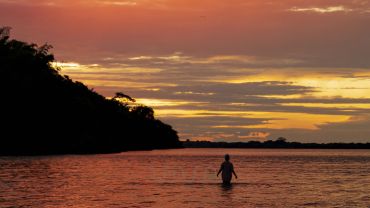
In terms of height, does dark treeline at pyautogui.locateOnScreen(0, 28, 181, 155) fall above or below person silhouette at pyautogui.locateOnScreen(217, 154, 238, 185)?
above

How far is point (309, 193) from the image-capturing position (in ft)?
157

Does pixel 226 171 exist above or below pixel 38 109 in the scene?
below

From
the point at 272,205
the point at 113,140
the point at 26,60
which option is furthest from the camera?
the point at 113,140

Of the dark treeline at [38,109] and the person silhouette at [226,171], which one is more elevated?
the dark treeline at [38,109]

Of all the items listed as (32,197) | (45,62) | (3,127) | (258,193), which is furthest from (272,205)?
(45,62)

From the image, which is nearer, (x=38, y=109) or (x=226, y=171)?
(x=226, y=171)

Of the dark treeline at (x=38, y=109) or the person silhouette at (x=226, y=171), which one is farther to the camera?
the dark treeline at (x=38, y=109)

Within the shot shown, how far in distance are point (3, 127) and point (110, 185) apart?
74.5 metres

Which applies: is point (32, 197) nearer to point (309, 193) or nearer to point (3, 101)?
point (309, 193)

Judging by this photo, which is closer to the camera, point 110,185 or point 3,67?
point 110,185

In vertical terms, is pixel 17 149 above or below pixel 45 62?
below

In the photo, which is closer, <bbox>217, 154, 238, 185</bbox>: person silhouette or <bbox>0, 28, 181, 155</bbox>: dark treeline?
<bbox>217, 154, 238, 185</bbox>: person silhouette

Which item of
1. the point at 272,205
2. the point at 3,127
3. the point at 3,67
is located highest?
the point at 3,67

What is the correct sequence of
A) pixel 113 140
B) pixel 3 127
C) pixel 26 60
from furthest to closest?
pixel 113 140 → pixel 26 60 → pixel 3 127
